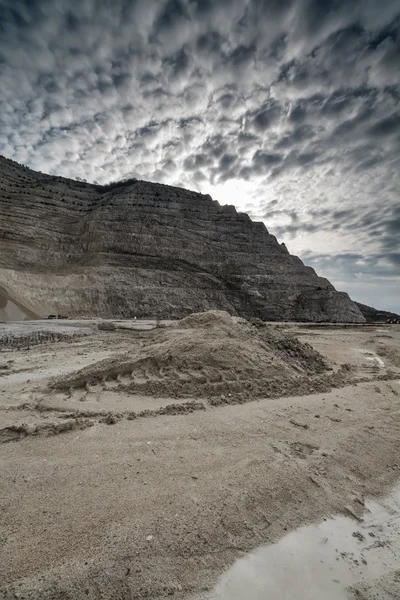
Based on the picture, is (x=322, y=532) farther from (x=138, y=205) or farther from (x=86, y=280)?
(x=138, y=205)

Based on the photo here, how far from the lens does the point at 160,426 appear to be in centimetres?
477

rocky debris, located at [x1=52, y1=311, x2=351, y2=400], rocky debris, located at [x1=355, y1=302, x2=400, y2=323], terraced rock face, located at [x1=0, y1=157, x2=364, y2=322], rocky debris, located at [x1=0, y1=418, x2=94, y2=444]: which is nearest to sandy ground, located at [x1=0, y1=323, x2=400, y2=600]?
rocky debris, located at [x1=0, y1=418, x2=94, y2=444]

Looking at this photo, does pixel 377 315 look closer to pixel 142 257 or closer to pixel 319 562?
pixel 142 257

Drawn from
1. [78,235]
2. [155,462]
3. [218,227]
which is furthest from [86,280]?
[155,462]

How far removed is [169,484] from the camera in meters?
3.21

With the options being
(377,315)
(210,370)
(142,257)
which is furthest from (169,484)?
(377,315)

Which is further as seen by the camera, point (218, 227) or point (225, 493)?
point (218, 227)

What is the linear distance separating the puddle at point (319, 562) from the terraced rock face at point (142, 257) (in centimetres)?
3616

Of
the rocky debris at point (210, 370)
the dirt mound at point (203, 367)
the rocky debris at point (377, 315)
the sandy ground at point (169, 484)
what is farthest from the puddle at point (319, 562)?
the rocky debris at point (377, 315)

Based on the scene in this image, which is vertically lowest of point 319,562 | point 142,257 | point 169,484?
point 319,562

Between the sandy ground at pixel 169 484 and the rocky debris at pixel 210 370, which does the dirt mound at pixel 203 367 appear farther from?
the sandy ground at pixel 169 484

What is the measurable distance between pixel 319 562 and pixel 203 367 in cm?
446

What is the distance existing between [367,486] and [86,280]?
41893mm

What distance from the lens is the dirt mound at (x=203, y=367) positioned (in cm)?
638
